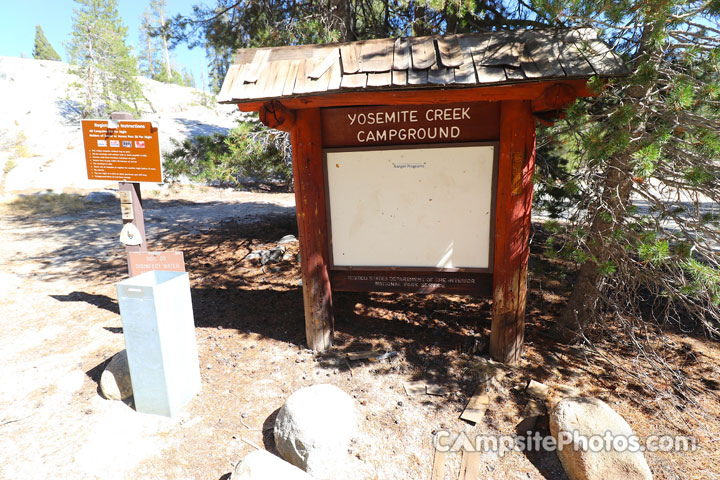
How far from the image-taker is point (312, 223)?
3.89 meters

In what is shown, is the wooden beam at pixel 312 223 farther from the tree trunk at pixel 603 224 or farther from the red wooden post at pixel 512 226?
the tree trunk at pixel 603 224

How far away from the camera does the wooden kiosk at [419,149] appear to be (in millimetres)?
3154

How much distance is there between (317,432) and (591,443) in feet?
6.14

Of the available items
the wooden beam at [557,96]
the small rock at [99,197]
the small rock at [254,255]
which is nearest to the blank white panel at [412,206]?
the wooden beam at [557,96]

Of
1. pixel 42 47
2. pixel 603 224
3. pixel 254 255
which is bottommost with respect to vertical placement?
pixel 254 255

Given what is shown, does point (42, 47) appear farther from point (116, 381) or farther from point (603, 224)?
point (603, 224)

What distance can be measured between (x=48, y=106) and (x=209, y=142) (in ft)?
93.9

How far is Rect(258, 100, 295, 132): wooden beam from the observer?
3500 mm

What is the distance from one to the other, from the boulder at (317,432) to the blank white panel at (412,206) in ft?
4.96

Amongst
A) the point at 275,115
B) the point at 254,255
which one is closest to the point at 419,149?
the point at 275,115

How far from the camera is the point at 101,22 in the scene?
73.6 feet

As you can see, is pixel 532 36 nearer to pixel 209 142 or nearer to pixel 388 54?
pixel 388 54

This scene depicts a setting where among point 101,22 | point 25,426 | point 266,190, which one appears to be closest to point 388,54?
point 25,426

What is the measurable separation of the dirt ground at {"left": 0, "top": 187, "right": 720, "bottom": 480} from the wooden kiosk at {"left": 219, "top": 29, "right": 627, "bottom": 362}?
537 millimetres
